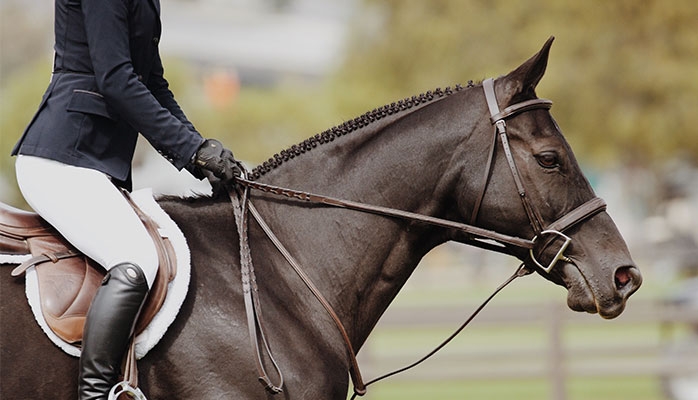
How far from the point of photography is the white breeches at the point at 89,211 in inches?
152

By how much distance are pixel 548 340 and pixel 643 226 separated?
105ft

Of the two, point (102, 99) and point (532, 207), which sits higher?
point (532, 207)

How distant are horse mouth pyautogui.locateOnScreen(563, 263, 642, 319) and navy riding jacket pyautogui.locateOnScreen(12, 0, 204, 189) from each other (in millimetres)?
1809

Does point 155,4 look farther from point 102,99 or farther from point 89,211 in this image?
point 89,211

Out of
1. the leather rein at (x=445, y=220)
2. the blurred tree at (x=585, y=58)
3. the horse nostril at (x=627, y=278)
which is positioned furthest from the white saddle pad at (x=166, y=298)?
the blurred tree at (x=585, y=58)

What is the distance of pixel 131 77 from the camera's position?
4062 millimetres

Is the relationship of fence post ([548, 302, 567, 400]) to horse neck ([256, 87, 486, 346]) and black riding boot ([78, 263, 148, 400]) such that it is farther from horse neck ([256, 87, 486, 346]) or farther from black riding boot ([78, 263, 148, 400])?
black riding boot ([78, 263, 148, 400])

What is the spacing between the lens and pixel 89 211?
12.9 feet

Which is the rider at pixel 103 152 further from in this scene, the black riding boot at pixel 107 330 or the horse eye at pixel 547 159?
the horse eye at pixel 547 159

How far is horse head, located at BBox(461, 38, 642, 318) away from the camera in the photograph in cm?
425

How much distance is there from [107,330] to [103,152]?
85cm

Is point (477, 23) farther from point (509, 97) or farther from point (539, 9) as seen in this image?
point (509, 97)

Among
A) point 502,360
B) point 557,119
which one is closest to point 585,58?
point 557,119

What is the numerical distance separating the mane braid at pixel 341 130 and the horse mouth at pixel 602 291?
1.04 metres
